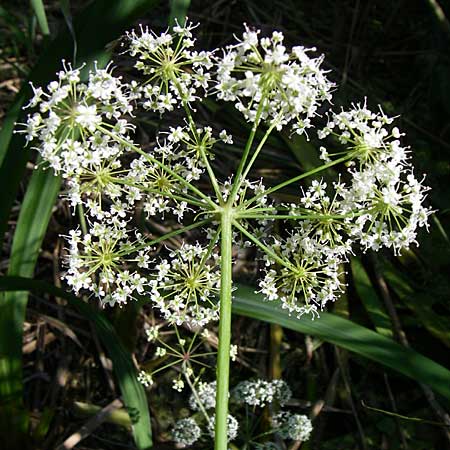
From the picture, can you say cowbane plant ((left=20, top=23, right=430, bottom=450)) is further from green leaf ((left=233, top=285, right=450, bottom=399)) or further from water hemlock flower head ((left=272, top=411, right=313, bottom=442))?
water hemlock flower head ((left=272, top=411, right=313, bottom=442))

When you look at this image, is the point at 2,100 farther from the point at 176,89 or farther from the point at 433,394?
the point at 433,394

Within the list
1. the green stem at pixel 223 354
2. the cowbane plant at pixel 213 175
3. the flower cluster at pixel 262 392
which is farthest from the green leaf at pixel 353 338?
the green stem at pixel 223 354

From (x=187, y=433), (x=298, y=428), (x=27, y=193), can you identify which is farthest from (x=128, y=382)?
(x=27, y=193)

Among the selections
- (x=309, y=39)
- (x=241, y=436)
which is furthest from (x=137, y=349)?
(x=309, y=39)

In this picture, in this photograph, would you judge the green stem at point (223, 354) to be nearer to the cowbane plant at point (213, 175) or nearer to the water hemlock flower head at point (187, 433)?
the cowbane plant at point (213, 175)

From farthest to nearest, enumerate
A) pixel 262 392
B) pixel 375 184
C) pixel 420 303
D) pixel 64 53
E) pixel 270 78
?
1. pixel 420 303
2. pixel 262 392
3. pixel 64 53
4. pixel 375 184
5. pixel 270 78

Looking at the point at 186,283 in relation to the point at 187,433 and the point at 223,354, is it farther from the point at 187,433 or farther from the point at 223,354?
the point at 187,433

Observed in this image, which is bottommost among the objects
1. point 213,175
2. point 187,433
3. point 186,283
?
point 187,433

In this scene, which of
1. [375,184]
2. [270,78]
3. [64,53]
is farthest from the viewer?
[64,53]
